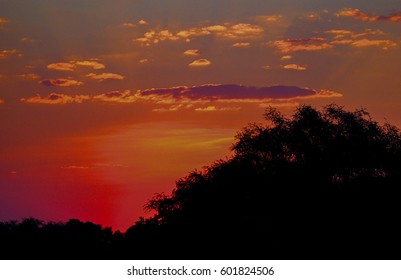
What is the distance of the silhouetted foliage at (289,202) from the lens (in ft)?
136

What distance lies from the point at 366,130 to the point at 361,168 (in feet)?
10.5

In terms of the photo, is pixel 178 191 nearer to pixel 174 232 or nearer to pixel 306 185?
pixel 174 232

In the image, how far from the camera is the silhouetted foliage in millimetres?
41438

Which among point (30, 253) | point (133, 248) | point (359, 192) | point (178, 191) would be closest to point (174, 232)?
point (133, 248)

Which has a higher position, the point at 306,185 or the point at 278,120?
the point at 278,120

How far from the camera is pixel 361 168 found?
47250 mm

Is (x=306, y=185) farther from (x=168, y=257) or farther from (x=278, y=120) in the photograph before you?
(x=168, y=257)

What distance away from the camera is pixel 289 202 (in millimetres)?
44688
